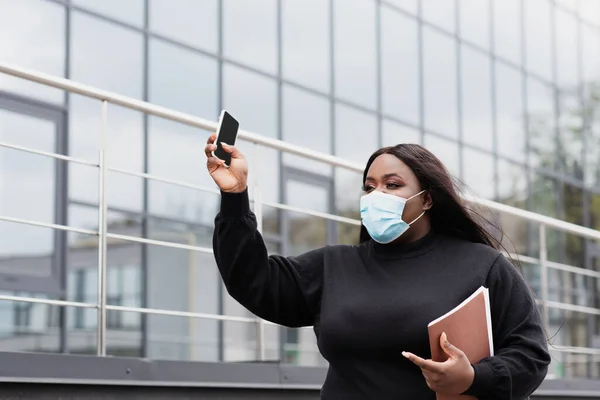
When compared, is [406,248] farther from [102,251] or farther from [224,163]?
[102,251]

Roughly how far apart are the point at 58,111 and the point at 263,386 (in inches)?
281

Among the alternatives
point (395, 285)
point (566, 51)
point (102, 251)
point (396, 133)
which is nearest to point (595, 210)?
point (566, 51)

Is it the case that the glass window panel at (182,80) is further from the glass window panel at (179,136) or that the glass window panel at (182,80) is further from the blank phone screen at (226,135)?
the blank phone screen at (226,135)

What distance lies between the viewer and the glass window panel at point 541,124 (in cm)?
2122

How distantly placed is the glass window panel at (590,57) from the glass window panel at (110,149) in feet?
41.9

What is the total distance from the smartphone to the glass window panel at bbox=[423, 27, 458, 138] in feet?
51.5

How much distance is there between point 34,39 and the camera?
11555mm

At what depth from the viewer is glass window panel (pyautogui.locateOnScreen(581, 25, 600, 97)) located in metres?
23.1

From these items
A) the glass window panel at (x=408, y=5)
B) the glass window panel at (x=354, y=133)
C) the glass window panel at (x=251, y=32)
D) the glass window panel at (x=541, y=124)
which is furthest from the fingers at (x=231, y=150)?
the glass window panel at (x=541, y=124)

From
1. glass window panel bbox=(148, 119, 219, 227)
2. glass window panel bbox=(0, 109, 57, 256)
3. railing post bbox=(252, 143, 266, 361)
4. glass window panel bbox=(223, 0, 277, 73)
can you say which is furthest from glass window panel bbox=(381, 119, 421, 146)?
railing post bbox=(252, 143, 266, 361)

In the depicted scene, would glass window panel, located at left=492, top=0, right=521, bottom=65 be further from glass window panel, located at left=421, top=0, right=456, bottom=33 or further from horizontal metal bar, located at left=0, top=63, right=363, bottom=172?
horizontal metal bar, located at left=0, top=63, right=363, bottom=172

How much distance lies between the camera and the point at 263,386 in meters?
4.88

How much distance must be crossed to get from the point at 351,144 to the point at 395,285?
13662mm

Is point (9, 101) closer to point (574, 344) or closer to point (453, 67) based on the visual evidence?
point (453, 67)
